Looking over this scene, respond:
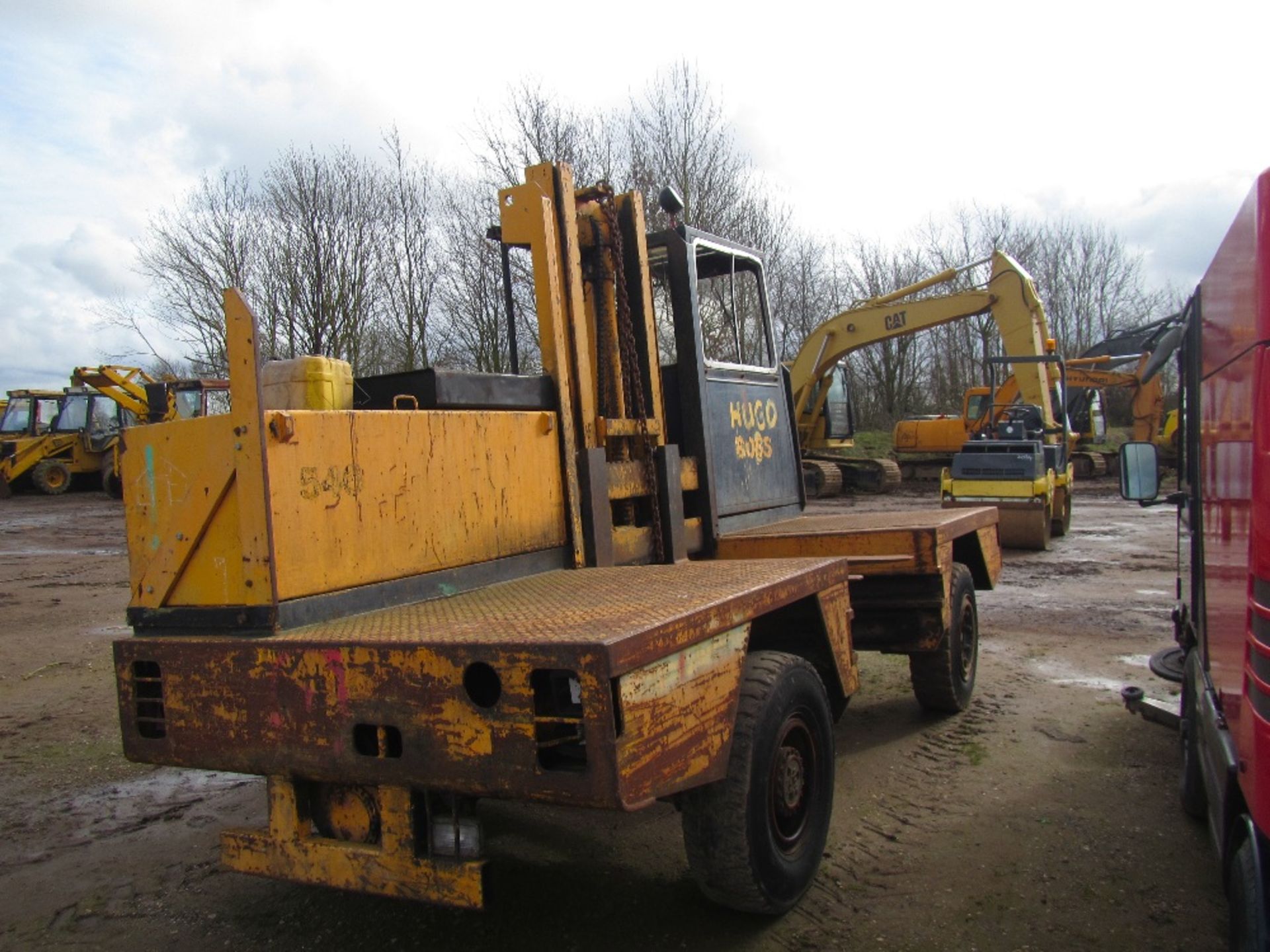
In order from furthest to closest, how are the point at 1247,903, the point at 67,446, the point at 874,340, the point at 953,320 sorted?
the point at 67,446 → the point at 874,340 → the point at 953,320 → the point at 1247,903

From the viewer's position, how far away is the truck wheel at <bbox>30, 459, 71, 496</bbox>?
25.0m

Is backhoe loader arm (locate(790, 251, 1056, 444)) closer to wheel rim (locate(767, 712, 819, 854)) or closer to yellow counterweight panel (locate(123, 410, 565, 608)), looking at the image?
wheel rim (locate(767, 712, 819, 854))

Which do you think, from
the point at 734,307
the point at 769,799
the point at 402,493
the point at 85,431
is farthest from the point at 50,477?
the point at 769,799

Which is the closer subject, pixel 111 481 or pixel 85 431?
pixel 111 481

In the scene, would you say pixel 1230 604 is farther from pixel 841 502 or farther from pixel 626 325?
pixel 841 502

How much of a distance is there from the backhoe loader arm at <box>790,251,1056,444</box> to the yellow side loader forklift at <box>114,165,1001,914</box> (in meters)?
11.6

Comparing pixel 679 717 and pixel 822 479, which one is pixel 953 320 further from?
pixel 679 717

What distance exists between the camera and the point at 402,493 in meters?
3.17

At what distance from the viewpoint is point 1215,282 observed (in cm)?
289

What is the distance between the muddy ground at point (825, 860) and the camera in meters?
3.27

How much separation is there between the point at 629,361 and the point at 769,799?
2046 mm

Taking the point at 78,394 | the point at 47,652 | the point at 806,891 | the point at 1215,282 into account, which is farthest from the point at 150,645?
the point at 78,394

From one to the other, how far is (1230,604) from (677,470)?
246cm

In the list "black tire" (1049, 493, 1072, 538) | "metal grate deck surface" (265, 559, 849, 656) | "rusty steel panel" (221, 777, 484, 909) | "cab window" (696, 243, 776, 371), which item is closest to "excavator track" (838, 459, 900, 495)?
"black tire" (1049, 493, 1072, 538)
